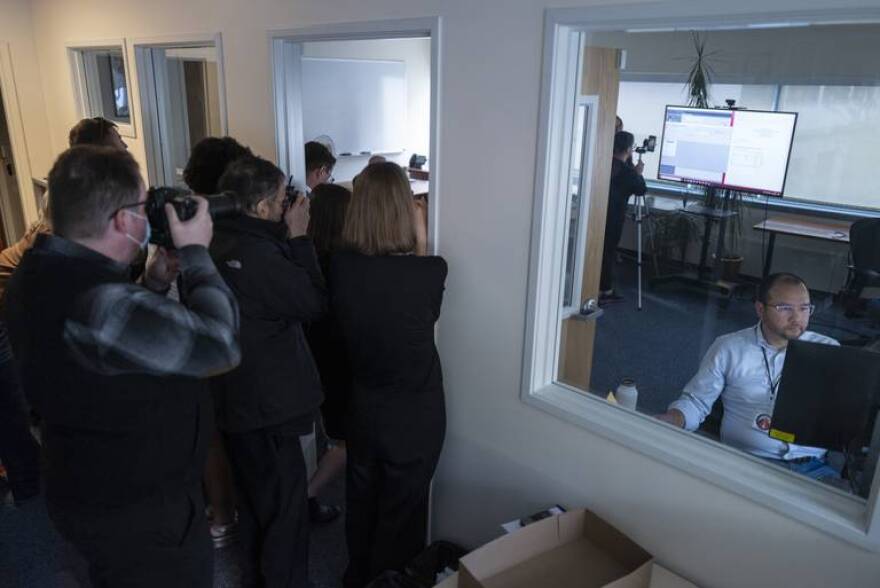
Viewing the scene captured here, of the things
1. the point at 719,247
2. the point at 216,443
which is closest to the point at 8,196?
the point at 216,443

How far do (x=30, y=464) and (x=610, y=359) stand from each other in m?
2.71

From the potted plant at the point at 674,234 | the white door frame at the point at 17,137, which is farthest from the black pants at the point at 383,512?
the white door frame at the point at 17,137

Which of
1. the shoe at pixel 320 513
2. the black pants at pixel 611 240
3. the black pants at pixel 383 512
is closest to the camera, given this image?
the black pants at pixel 383 512

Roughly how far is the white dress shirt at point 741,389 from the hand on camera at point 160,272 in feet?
5.30

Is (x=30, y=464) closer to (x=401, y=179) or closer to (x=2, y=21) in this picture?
(x=401, y=179)

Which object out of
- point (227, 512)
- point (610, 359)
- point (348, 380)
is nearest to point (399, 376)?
point (348, 380)

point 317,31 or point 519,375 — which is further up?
point 317,31

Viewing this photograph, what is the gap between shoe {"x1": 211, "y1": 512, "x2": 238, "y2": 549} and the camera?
2.50m

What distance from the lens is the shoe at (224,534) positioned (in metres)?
2.50

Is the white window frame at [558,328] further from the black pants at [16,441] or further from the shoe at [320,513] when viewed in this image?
the black pants at [16,441]

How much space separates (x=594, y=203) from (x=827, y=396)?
1215 millimetres

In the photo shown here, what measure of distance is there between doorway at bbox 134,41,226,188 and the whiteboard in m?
1.80

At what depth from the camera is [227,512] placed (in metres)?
2.54

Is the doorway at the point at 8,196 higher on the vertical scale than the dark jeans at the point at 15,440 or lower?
higher
